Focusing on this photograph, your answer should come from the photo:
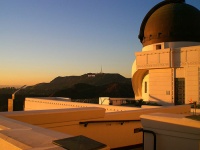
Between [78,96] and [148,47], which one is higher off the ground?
[148,47]

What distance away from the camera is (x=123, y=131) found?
6961mm

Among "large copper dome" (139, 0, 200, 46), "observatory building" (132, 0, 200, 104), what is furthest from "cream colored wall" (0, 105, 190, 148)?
"large copper dome" (139, 0, 200, 46)

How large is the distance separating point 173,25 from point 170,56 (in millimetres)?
3296

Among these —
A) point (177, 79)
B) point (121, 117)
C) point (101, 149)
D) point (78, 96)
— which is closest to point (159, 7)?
point (177, 79)

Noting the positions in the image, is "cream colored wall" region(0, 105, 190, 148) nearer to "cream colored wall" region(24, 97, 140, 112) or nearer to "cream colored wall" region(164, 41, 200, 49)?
"cream colored wall" region(24, 97, 140, 112)

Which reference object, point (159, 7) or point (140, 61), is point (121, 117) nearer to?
point (140, 61)

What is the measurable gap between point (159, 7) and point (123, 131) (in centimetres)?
1675

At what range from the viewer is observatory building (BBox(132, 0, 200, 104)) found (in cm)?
1518

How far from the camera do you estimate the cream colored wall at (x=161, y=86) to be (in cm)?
1620

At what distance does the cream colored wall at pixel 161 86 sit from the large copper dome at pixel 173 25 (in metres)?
2.83

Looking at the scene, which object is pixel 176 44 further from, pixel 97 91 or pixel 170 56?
pixel 97 91

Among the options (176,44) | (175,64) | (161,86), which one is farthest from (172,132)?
(176,44)

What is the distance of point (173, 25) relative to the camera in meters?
17.9

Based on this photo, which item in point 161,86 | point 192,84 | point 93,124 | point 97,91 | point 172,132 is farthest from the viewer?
point 97,91
